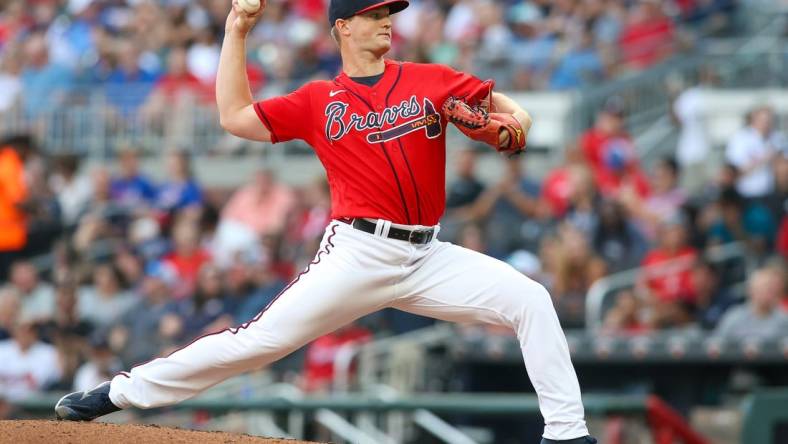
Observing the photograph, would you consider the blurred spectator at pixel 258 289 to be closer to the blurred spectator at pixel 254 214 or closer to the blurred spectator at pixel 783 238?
the blurred spectator at pixel 254 214

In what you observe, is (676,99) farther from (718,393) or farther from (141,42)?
(141,42)

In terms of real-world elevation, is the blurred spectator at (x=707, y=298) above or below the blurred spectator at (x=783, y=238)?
below

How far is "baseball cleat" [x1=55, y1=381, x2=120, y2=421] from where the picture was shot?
581 cm

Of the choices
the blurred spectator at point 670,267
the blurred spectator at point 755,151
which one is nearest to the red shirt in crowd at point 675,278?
the blurred spectator at point 670,267

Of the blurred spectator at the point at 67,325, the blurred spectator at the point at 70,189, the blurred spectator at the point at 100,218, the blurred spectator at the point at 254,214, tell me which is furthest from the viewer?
the blurred spectator at the point at 70,189

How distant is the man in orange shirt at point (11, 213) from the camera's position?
13.5m

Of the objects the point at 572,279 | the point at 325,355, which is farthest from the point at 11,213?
the point at 572,279

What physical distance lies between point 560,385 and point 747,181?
20.7 feet

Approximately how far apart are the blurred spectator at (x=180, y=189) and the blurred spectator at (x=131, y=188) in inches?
10.5

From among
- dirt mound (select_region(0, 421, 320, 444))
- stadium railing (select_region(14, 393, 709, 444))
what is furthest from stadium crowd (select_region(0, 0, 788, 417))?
dirt mound (select_region(0, 421, 320, 444))

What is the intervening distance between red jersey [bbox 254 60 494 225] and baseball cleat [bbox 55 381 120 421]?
124 centimetres

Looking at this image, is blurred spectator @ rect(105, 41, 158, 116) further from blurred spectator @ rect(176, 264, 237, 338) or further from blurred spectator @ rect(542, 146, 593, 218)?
blurred spectator @ rect(542, 146, 593, 218)

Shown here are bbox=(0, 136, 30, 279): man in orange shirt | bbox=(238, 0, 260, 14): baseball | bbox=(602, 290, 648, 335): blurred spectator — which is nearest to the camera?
bbox=(238, 0, 260, 14): baseball

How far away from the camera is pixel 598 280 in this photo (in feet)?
34.3
